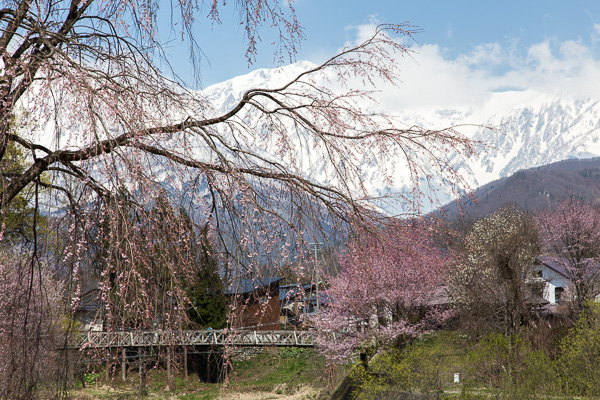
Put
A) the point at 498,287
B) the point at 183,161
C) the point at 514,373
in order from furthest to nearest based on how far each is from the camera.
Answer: the point at 498,287, the point at 514,373, the point at 183,161

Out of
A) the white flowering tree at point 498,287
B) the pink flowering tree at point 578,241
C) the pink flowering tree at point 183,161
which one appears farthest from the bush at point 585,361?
the pink flowering tree at point 578,241

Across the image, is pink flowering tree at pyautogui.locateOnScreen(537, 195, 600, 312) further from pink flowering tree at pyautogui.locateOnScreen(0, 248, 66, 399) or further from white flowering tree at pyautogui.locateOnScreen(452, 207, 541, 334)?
pink flowering tree at pyautogui.locateOnScreen(0, 248, 66, 399)

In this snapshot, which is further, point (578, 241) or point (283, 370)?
point (283, 370)

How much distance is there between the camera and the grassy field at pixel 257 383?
23.8 m

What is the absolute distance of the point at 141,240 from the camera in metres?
3.13

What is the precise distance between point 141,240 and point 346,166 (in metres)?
1.39

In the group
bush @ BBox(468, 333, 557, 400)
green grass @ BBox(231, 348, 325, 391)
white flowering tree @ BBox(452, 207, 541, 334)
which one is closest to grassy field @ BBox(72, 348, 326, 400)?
green grass @ BBox(231, 348, 325, 391)

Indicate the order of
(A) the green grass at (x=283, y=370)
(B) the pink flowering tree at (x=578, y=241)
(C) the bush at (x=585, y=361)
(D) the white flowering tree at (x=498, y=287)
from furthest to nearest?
(B) the pink flowering tree at (x=578, y=241) → (A) the green grass at (x=283, y=370) → (D) the white flowering tree at (x=498, y=287) → (C) the bush at (x=585, y=361)

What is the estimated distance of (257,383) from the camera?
27047mm

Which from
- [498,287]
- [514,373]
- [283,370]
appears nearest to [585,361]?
[514,373]

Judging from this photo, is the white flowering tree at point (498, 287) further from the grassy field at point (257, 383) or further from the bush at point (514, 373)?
the grassy field at point (257, 383)

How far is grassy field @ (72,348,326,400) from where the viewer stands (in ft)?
78.0

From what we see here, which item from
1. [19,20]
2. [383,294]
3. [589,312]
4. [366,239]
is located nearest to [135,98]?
[19,20]

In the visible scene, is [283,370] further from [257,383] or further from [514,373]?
[514,373]
